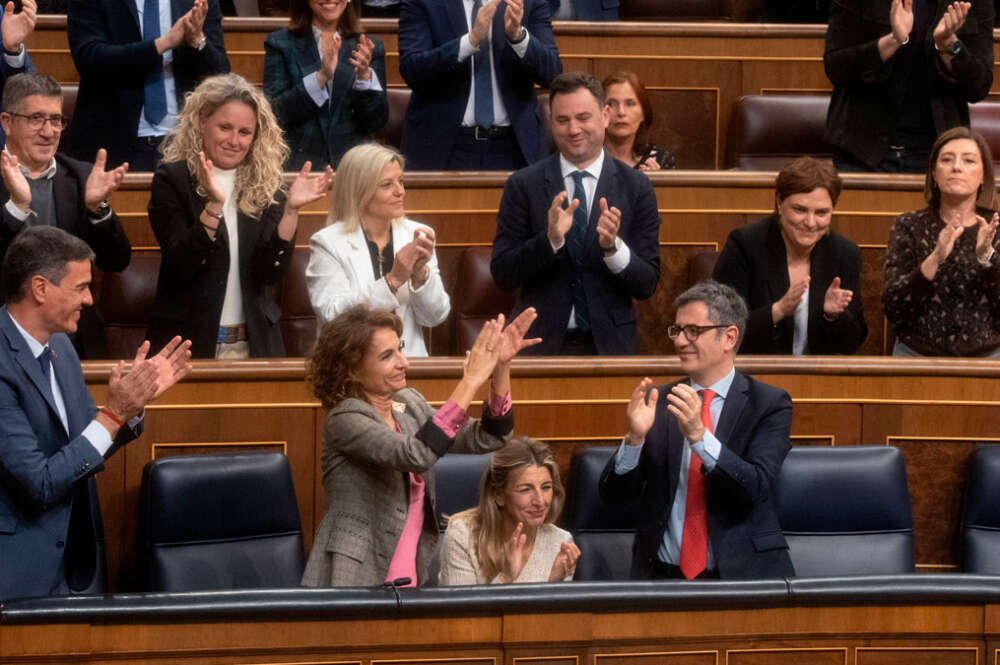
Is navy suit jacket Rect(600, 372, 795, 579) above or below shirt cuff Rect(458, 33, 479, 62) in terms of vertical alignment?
below

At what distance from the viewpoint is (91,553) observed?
2.20 meters

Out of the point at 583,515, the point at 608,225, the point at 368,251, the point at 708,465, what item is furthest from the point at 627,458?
the point at 368,251

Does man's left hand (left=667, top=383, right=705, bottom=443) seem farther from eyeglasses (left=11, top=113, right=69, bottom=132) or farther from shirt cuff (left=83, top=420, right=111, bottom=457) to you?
eyeglasses (left=11, top=113, right=69, bottom=132)

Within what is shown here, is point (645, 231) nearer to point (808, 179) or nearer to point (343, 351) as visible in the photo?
point (808, 179)

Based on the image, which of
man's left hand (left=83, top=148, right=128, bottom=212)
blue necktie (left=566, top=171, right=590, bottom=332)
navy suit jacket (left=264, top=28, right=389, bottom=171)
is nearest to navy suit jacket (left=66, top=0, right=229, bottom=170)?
navy suit jacket (left=264, top=28, right=389, bottom=171)

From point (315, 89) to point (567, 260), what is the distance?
0.91 meters

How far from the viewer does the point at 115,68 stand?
3.49 m

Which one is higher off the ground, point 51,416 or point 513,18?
point 513,18

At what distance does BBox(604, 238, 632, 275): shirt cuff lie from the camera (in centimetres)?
283

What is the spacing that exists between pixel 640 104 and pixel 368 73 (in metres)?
0.63

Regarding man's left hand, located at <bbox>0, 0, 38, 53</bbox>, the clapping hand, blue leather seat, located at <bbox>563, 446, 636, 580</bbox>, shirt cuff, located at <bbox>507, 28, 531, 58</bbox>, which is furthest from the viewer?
shirt cuff, located at <bbox>507, 28, 531, 58</bbox>

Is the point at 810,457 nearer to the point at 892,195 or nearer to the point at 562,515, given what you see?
the point at 562,515

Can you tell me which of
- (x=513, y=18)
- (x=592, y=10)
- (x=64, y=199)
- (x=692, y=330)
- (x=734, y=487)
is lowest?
(x=734, y=487)

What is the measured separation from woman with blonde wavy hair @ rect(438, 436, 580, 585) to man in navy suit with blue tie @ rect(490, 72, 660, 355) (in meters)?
0.57
